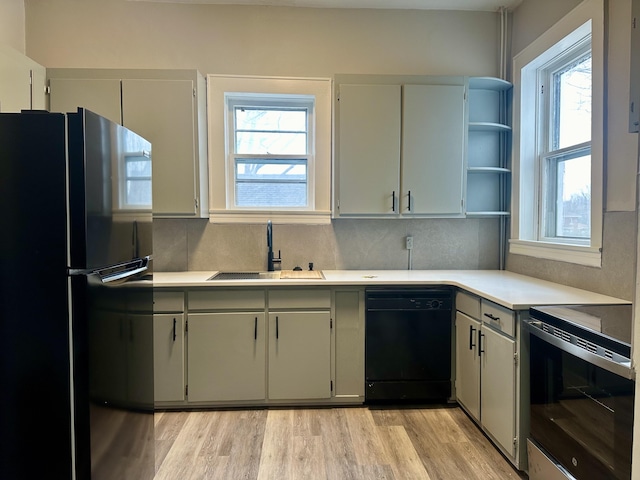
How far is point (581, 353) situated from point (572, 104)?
1.83m

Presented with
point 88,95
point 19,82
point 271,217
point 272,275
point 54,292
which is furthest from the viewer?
point 271,217

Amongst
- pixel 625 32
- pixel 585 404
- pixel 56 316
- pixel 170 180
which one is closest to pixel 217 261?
pixel 170 180

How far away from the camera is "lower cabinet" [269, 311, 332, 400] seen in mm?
2613

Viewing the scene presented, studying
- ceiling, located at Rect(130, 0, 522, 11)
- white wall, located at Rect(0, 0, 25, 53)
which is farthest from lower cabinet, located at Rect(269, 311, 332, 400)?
white wall, located at Rect(0, 0, 25, 53)

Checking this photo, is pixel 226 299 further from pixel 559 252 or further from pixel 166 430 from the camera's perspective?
pixel 559 252

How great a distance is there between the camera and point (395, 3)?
3.02 m

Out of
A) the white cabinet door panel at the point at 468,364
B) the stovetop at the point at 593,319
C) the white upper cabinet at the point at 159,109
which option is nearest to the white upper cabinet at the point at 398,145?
the white cabinet door panel at the point at 468,364

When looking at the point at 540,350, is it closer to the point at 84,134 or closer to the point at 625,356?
the point at 625,356

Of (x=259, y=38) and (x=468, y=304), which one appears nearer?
(x=468, y=304)

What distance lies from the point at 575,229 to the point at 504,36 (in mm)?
1720

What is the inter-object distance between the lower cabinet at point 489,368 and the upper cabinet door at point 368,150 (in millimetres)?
944

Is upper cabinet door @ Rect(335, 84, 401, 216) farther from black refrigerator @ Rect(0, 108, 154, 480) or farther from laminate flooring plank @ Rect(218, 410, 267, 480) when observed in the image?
black refrigerator @ Rect(0, 108, 154, 480)

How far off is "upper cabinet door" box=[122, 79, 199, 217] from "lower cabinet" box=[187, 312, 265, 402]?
0.85 m

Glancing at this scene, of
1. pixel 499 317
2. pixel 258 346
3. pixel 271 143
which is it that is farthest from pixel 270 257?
pixel 499 317
